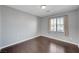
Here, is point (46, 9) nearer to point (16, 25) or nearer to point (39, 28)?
point (39, 28)

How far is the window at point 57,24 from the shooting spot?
5.19 ft

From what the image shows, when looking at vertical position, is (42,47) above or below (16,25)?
below

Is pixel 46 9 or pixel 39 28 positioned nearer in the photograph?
pixel 46 9

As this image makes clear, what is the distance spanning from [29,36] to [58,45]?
0.63 metres

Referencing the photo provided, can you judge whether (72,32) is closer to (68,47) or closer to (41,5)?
(68,47)

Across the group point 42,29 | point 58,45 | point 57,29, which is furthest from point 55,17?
point 58,45

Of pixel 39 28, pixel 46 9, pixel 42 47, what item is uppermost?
pixel 46 9

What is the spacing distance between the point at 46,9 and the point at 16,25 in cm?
68

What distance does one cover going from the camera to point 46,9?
1.60m

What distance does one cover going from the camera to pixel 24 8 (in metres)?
1.56

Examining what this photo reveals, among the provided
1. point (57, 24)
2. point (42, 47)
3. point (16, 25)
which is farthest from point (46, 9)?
point (42, 47)

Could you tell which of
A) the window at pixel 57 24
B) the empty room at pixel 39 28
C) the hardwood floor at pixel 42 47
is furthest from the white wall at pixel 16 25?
the window at pixel 57 24

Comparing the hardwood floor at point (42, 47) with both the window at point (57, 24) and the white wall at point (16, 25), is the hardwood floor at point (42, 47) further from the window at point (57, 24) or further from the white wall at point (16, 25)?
the window at point (57, 24)

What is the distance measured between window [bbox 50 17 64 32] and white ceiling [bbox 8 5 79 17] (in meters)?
0.15
